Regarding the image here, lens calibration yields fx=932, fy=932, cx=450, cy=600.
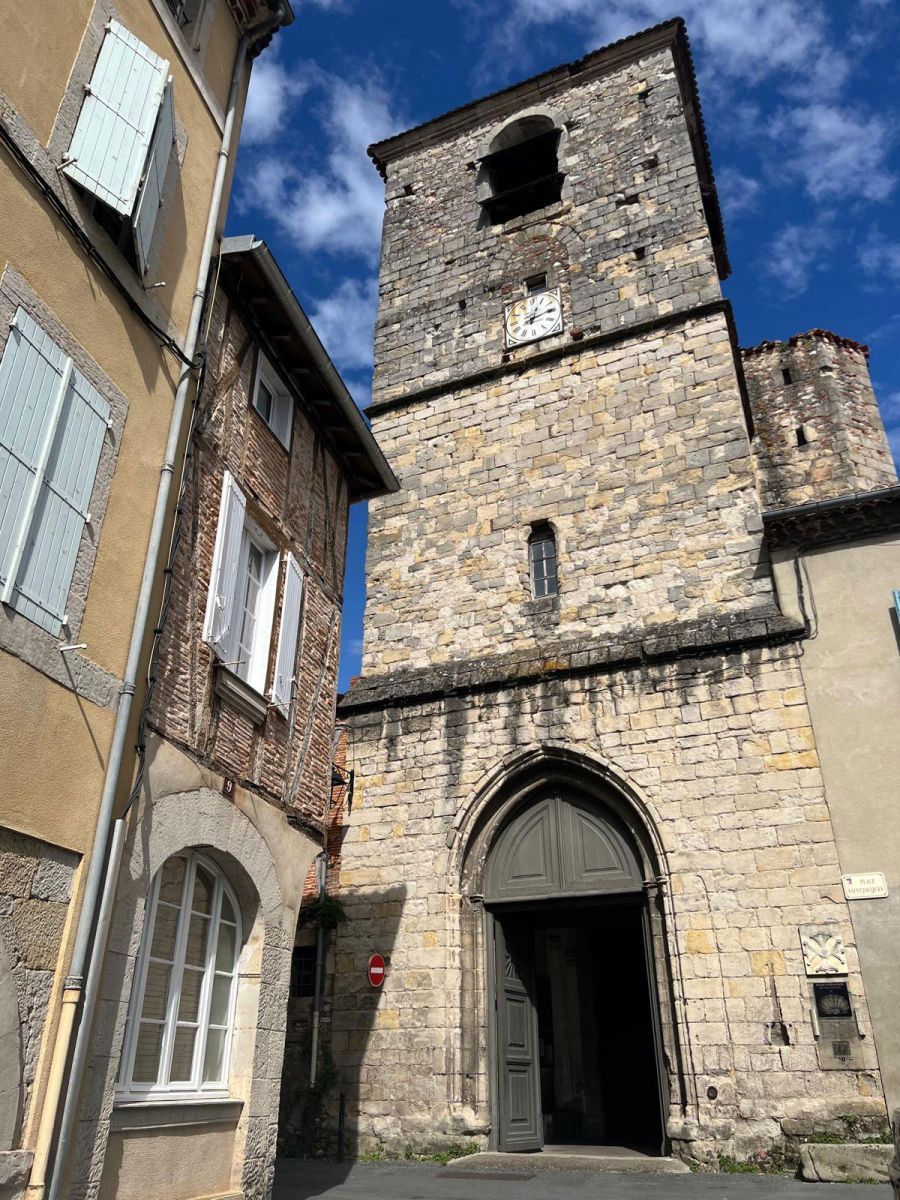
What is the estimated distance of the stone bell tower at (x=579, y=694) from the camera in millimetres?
8297

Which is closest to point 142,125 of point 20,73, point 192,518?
point 20,73

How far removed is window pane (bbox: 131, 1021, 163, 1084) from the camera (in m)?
4.70

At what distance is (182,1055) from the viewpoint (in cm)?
511

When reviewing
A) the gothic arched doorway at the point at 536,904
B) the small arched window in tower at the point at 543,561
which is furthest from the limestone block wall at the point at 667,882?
the small arched window in tower at the point at 543,561

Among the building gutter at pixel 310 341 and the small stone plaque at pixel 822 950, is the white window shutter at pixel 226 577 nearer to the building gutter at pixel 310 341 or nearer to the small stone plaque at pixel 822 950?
the building gutter at pixel 310 341

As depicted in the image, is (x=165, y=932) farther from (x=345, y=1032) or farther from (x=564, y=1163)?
(x=564, y=1163)

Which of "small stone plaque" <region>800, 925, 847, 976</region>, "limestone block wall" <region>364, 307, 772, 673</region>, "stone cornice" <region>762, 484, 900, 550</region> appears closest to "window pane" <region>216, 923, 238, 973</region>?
"small stone plaque" <region>800, 925, 847, 976</region>

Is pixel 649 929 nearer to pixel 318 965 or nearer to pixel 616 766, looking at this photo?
pixel 616 766

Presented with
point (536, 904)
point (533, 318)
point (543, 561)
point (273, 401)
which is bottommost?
point (536, 904)

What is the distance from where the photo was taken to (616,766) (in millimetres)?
9281

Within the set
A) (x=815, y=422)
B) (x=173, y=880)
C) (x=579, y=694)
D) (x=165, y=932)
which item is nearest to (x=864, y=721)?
(x=579, y=694)

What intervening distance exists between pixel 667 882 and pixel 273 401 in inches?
218

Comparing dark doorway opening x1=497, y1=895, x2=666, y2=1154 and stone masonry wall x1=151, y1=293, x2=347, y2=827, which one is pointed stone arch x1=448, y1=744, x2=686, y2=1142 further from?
dark doorway opening x1=497, y1=895, x2=666, y2=1154

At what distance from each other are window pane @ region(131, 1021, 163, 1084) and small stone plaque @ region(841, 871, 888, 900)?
573 cm
